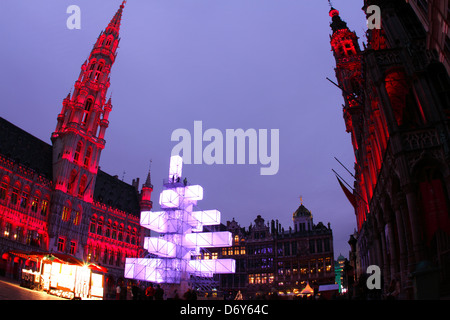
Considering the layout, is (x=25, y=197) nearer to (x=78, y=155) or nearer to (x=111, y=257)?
(x=78, y=155)

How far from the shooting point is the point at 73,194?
54.0m

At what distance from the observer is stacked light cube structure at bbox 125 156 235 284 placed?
3903 centimetres

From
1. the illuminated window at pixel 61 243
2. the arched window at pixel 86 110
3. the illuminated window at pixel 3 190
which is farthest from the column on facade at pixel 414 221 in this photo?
the arched window at pixel 86 110

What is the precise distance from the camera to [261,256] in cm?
7562

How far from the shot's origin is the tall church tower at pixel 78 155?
50719mm

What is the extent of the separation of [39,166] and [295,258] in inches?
2193

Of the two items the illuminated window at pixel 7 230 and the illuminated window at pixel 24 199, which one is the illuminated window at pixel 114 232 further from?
the illuminated window at pixel 7 230

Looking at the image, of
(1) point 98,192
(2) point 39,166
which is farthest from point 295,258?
(2) point 39,166

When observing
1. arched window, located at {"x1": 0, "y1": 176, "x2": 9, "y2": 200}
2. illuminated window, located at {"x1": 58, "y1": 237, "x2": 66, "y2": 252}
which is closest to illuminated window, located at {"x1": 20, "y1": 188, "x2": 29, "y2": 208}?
arched window, located at {"x1": 0, "y1": 176, "x2": 9, "y2": 200}

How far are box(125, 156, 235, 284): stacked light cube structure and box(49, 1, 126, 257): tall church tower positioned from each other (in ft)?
52.6

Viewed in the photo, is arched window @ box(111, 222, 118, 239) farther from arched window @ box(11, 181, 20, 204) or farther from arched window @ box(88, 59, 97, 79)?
arched window @ box(88, 59, 97, 79)

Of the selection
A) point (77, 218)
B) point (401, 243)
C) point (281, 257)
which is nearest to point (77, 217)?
point (77, 218)
